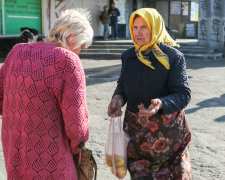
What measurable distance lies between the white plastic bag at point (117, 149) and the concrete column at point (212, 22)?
1402 centimetres

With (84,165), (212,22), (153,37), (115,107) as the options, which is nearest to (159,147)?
(115,107)

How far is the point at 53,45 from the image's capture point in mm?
2195

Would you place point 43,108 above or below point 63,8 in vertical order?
below

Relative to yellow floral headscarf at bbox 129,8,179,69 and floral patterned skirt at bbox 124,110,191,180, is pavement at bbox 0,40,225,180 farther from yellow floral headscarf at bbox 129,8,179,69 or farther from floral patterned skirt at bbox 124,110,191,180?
yellow floral headscarf at bbox 129,8,179,69

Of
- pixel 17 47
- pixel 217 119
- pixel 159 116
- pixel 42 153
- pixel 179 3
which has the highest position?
pixel 179 3

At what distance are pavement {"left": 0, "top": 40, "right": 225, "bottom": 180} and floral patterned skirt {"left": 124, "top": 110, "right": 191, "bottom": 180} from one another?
133 cm

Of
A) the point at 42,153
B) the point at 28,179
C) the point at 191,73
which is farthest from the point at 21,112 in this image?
the point at 191,73

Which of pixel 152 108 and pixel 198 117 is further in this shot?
pixel 198 117

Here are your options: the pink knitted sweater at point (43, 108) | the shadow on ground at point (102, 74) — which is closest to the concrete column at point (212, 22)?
Result: the shadow on ground at point (102, 74)

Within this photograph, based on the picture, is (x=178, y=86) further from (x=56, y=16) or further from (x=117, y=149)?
(x=56, y=16)

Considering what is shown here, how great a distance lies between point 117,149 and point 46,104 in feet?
2.35

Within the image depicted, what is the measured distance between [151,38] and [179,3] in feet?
78.0

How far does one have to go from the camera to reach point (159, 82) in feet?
8.05

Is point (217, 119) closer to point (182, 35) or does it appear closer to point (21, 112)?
point (21, 112)
